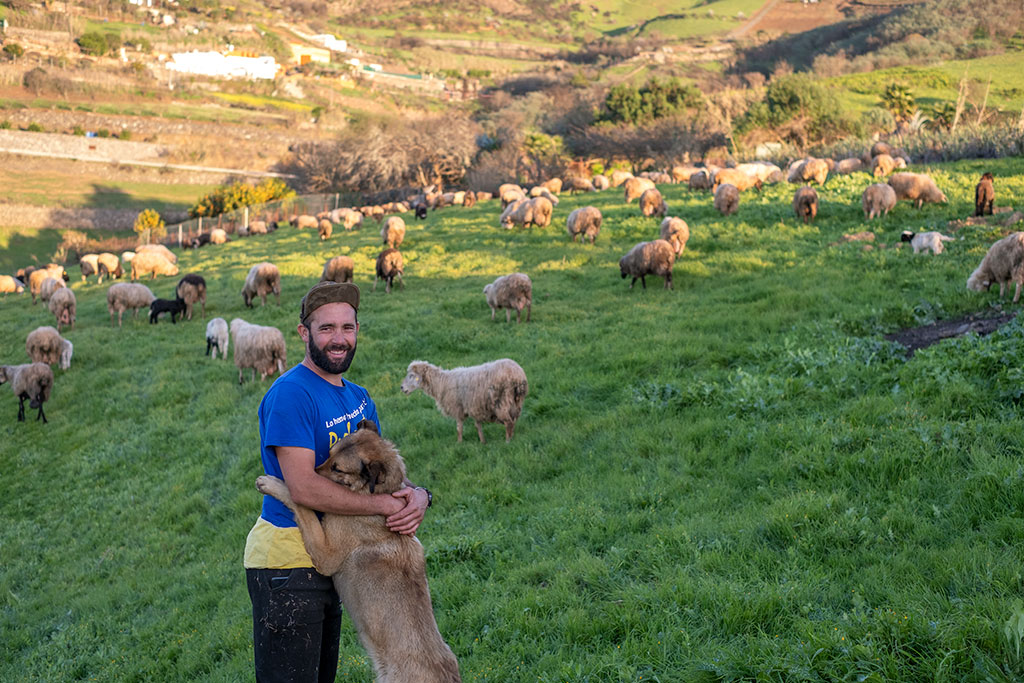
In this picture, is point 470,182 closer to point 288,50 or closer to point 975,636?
point 975,636

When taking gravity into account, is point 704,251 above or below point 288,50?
below

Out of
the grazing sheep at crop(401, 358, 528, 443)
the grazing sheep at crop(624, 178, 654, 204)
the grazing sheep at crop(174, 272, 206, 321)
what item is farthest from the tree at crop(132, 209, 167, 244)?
the grazing sheep at crop(401, 358, 528, 443)

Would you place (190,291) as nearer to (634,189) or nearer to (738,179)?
(634,189)

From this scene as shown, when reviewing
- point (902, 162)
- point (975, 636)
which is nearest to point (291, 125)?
point (902, 162)

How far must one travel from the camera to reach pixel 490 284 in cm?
1653

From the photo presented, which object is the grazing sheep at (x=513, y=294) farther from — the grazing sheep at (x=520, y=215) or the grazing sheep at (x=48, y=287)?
the grazing sheep at (x=48, y=287)

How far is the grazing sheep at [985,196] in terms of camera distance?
17.6 meters

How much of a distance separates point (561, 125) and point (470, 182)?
1430 cm

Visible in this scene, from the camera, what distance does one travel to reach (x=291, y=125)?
3787 inches

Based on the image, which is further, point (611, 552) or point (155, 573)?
point (155, 573)

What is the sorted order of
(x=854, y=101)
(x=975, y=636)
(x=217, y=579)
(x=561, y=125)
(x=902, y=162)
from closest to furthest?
(x=975, y=636) < (x=217, y=579) < (x=902, y=162) < (x=854, y=101) < (x=561, y=125)

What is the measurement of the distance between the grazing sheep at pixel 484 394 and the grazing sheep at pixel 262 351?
19.5 feet

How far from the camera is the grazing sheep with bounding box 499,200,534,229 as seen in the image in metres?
25.5

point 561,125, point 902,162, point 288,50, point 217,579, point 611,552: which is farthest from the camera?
point 288,50
